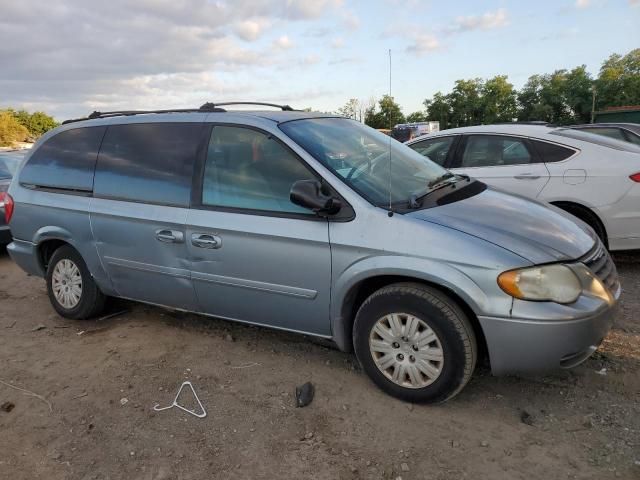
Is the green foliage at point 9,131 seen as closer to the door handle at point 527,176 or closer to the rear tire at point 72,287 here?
the rear tire at point 72,287

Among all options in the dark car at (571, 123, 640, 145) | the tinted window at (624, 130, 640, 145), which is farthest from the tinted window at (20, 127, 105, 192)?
the tinted window at (624, 130, 640, 145)

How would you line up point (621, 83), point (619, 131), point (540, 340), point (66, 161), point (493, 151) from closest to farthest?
1. point (540, 340)
2. point (66, 161)
3. point (493, 151)
4. point (619, 131)
5. point (621, 83)

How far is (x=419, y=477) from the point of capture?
238cm

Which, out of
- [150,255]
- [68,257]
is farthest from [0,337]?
[150,255]

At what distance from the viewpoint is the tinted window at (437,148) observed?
591 cm

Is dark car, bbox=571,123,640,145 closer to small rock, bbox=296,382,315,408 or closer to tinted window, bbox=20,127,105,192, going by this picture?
small rock, bbox=296,382,315,408

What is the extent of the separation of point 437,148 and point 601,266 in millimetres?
3273

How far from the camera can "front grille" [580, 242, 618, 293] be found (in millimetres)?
2846

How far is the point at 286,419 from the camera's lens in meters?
2.91

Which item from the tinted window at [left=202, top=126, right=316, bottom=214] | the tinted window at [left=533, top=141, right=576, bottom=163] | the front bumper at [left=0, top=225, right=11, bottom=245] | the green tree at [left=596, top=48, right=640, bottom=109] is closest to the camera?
the tinted window at [left=202, top=126, right=316, bottom=214]

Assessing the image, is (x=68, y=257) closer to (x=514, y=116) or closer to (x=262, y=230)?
(x=262, y=230)

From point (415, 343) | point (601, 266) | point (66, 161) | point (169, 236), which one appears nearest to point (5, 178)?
point (66, 161)

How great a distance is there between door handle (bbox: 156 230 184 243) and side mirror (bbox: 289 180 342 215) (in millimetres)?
1019

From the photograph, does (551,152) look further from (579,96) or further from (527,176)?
(579,96)
